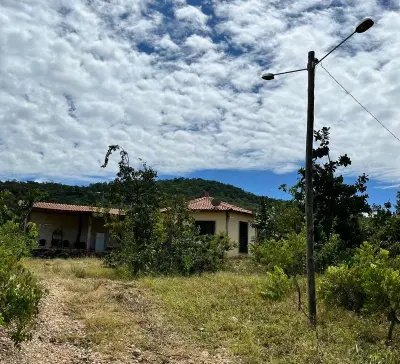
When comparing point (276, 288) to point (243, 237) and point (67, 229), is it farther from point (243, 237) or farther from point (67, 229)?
point (67, 229)

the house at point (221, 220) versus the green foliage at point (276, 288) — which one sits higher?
the house at point (221, 220)

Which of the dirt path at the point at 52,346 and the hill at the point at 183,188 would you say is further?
the hill at the point at 183,188

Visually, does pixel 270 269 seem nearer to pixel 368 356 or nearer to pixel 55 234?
pixel 368 356

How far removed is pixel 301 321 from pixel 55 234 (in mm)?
19702

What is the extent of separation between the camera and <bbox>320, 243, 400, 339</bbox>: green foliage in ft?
20.5

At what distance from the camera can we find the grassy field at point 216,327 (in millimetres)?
5902

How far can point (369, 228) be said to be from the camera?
14562mm

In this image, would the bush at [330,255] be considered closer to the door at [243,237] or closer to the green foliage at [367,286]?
the green foliage at [367,286]

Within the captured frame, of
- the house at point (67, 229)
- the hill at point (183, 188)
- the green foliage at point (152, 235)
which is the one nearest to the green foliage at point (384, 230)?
the green foliage at point (152, 235)

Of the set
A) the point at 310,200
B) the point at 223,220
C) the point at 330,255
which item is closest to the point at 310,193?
the point at 310,200

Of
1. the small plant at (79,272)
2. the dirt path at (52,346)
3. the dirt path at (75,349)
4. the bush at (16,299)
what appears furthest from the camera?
the small plant at (79,272)

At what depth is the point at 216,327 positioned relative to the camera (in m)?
7.00

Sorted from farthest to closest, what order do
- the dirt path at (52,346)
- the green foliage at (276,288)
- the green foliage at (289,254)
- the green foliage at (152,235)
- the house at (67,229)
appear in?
the house at (67,229)
the green foliage at (152,235)
the green foliage at (289,254)
the green foliage at (276,288)
the dirt path at (52,346)

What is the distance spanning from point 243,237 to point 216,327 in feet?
50.3
